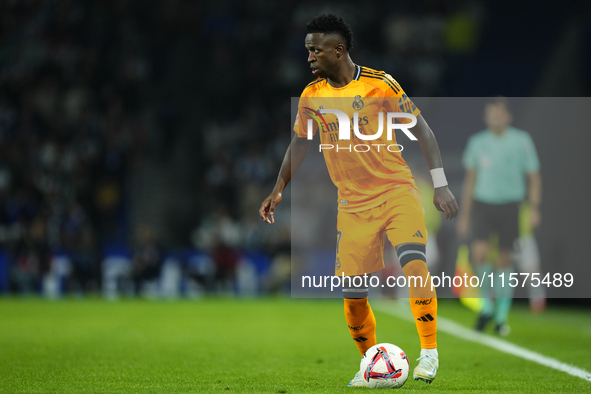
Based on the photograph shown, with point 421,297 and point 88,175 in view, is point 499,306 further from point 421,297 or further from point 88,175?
point 88,175

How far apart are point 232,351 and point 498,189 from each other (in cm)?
372

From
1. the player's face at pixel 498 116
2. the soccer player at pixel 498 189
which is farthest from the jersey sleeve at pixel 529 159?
the player's face at pixel 498 116

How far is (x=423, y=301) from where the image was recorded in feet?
15.6

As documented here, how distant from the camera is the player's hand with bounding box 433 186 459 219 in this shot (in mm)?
4738

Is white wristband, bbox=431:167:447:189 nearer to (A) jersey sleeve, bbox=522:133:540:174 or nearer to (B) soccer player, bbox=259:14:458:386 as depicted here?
(B) soccer player, bbox=259:14:458:386

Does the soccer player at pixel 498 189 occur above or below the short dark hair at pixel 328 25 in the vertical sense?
below

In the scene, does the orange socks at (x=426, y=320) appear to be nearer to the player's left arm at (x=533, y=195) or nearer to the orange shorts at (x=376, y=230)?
the orange shorts at (x=376, y=230)

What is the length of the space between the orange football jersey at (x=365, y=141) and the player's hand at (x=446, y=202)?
0.25 meters

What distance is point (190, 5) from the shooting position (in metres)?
20.4

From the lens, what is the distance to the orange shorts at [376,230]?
4836mm

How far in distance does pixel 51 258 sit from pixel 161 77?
5902 millimetres

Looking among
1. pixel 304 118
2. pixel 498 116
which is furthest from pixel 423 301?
pixel 498 116

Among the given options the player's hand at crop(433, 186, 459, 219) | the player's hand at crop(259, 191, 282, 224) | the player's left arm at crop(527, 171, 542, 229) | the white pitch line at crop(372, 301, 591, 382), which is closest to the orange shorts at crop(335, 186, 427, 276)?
the player's hand at crop(433, 186, 459, 219)

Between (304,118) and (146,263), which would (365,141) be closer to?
(304,118)
